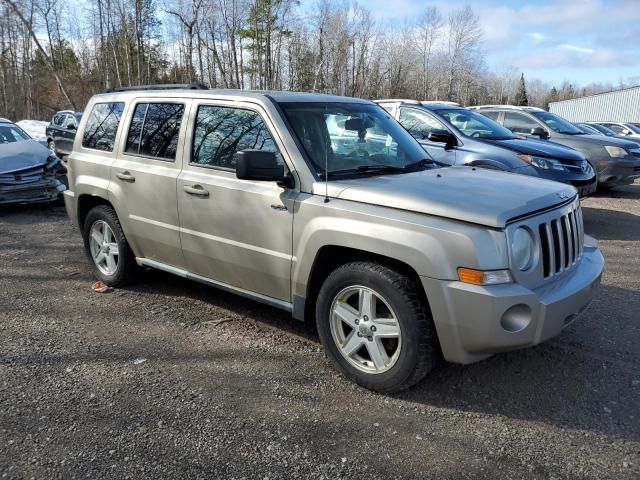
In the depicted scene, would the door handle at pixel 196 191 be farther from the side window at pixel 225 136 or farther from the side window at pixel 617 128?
the side window at pixel 617 128

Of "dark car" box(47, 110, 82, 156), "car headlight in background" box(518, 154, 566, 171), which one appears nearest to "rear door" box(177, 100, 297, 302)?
"car headlight in background" box(518, 154, 566, 171)

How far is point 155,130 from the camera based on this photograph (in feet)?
15.4

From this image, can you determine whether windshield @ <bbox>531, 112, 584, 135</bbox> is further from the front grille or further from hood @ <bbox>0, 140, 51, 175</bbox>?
hood @ <bbox>0, 140, 51, 175</bbox>

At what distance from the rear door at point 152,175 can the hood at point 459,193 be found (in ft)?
5.03

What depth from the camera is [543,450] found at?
9.45 ft

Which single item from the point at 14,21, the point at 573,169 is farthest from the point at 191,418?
the point at 14,21

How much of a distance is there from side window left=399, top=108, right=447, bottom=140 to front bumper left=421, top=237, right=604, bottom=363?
553cm

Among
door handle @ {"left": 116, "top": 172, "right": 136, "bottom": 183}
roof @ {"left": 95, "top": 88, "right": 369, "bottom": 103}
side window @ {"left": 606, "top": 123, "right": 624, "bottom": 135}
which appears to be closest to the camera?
roof @ {"left": 95, "top": 88, "right": 369, "bottom": 103}

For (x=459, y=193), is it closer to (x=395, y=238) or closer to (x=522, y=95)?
(x=395, y=238)

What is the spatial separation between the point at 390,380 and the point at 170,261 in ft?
7.65

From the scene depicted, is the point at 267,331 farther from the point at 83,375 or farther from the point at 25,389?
the point at 25,389

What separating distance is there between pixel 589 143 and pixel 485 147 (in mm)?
4693

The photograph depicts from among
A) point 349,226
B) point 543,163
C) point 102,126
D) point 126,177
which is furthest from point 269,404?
point 543,163

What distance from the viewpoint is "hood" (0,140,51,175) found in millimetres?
9516
